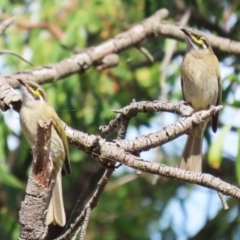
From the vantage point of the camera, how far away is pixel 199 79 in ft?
19.9

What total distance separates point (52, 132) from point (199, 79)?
6.73 ft

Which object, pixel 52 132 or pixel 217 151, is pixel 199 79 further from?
pixel 52 132

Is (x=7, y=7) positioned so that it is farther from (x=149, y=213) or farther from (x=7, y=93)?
(x=7, y=93)

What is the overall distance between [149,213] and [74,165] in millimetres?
1260

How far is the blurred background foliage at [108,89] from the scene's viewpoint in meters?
7.10

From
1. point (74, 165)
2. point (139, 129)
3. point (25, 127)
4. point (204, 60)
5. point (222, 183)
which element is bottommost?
point (74, 165)

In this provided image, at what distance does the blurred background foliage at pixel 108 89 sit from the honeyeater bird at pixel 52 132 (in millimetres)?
1665

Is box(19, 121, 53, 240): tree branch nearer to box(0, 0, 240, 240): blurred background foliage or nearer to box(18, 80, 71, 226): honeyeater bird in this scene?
box(18, 80, 71, 226): honeyeater bird

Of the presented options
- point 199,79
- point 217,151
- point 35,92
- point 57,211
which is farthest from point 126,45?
point 57,211

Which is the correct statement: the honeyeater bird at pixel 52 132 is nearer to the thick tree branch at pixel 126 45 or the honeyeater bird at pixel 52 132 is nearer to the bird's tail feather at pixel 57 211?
the bird's tail feather at pixel 57 211

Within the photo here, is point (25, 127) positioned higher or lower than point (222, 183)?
lower

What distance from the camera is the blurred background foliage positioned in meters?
7.10

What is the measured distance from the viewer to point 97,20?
7238 mm

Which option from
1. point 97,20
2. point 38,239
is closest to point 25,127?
point 38,239
